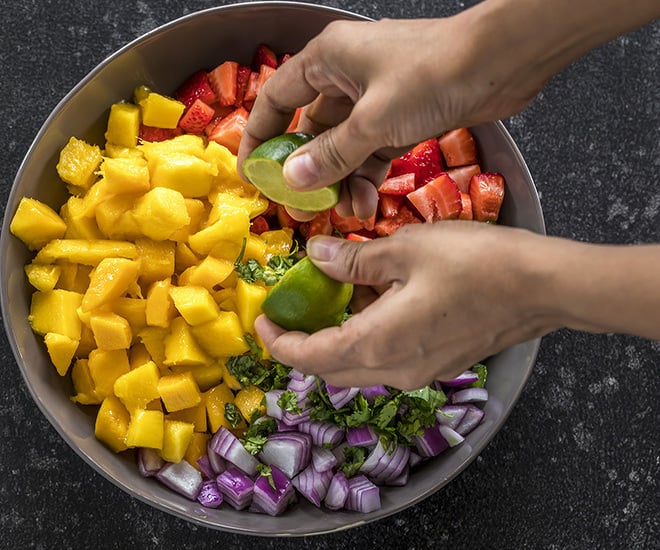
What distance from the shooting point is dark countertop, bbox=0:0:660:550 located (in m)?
1.87

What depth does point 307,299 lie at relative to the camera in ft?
4.49

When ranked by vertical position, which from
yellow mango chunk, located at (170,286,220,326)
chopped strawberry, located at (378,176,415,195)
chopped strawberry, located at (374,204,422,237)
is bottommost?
chopped strawberry, located at (374,204,422,237)

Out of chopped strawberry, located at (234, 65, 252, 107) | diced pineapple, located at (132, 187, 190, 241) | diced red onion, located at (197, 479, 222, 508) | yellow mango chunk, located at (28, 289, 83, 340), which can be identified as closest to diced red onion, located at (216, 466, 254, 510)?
diced red onion, located at (197, 479, 222, 508)

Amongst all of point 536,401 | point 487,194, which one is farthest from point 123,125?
point 536,401

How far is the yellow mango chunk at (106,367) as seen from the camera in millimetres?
1705

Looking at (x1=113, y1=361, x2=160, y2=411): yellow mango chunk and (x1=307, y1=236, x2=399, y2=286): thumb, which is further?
(x1=113, y1=361, x2=160, y2=411): yellow mango chunk

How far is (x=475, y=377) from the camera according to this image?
1816 millimetres

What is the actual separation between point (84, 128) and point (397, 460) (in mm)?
1100

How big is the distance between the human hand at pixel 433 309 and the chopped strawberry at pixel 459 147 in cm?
72

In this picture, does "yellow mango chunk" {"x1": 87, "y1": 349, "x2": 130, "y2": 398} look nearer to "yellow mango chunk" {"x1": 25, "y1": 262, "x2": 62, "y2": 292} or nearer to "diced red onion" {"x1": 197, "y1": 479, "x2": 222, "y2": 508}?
"yellow mango chunk" {"x1": 25, "y1": 262, "x2": 62, "y2": 292}

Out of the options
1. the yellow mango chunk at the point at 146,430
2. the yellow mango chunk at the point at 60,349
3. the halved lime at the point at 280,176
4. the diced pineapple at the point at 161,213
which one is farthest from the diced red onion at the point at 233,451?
the halved lime at the point at 280,176

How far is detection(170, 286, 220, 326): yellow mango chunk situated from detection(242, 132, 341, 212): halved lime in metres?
0.31

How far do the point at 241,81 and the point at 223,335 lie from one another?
0.66m

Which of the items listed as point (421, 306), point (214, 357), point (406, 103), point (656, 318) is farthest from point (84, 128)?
point (656, 318)
